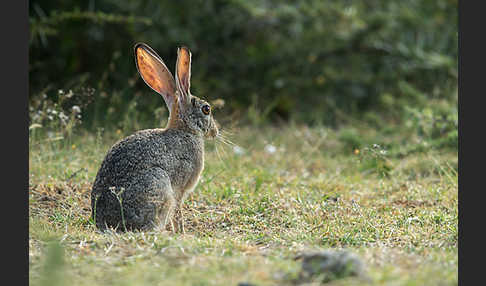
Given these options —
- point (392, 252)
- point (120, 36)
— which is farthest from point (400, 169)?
point (120, 36)

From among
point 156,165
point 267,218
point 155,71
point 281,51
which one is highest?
point 281,51

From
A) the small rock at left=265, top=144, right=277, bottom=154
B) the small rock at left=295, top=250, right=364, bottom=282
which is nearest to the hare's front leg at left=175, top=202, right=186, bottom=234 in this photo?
the small rock at left=295, top=250, right=364, bottom=282

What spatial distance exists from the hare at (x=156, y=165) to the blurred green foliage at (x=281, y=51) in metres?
3.92

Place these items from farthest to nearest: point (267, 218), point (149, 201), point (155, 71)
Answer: point (155, 71), point (267, 218), point (149, 201)

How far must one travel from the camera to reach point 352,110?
35.5ft

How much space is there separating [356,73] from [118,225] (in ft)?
22.8

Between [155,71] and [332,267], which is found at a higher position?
[155,71]

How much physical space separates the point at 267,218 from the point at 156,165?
1.13m

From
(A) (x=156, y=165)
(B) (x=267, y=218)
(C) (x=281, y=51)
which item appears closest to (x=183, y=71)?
(A) (x=156, y=165)

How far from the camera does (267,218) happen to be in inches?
225

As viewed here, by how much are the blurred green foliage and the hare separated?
3918 millimetres

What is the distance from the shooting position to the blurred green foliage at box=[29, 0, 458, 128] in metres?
10.3

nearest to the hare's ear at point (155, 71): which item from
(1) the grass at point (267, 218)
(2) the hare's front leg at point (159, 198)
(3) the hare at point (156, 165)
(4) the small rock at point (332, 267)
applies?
(3) the hare at point (156, 165)

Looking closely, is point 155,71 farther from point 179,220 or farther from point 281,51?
point 281,51
